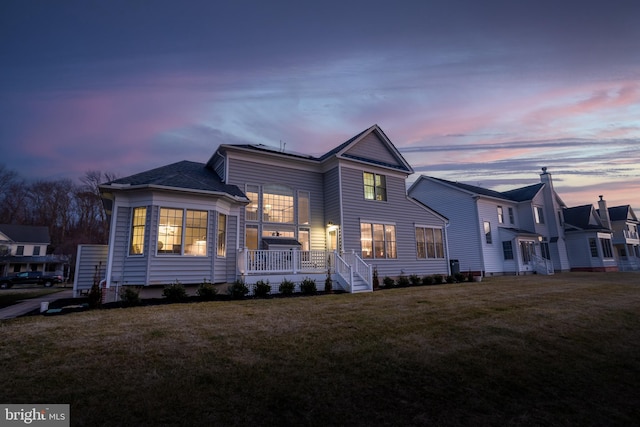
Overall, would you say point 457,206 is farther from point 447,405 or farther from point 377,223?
point 447,405

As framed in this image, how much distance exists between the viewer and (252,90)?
14.9 meters

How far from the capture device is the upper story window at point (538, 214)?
2958 centimetres

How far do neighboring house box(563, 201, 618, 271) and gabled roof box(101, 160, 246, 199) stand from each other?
3402 cm

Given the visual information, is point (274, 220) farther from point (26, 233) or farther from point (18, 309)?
point (26, 233)

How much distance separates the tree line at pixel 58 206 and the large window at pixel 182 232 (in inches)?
1398

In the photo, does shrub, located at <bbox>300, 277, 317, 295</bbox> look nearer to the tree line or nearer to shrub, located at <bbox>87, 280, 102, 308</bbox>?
shrub, located at <bbox>87, 280, 102, 308</bbox>

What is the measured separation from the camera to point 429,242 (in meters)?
20.0

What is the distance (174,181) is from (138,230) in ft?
7.23

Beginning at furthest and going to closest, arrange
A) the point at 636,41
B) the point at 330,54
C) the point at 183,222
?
1. the point at 330,54
2. the point at 183,222
3. the point at 636,41

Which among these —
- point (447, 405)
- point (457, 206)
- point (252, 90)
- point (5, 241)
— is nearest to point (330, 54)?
point (252, 90)

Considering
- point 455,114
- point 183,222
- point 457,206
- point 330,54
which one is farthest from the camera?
point 457,206

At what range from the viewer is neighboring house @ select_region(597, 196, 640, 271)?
1441 inches

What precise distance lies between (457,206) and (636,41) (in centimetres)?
1713

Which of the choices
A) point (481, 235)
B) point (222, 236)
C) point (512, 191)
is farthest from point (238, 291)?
point (512, 191)
